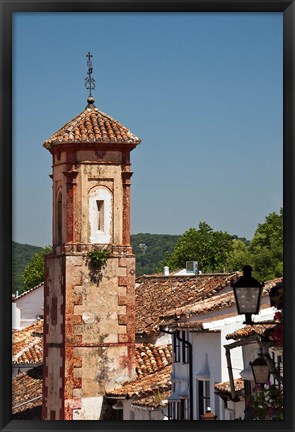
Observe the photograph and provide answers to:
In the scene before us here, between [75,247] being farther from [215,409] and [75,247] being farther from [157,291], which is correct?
[215,409]

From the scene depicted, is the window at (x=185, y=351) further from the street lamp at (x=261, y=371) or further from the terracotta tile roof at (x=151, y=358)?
the street lamp at (x=261, y=371)

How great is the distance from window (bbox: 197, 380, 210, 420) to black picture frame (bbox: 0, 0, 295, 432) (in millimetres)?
20308

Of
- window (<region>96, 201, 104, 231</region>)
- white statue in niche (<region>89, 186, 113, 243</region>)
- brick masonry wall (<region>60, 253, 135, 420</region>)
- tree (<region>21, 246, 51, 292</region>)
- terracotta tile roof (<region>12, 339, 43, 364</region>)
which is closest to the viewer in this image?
brick masonry wall (<region>60, 253, 135, 420</region>)

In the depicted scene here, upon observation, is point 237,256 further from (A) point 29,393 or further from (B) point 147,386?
(B) point 147,386

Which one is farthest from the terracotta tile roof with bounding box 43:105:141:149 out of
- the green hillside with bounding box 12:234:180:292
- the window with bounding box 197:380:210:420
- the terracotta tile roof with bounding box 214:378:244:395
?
the green hillside with bounding box 12:234:180:292

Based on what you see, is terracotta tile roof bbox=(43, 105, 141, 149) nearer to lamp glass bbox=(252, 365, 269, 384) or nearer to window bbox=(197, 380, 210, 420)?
window bbox=(197, 380, 210, 420)

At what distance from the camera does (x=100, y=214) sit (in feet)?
140

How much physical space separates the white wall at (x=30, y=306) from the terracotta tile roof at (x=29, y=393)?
14.5m

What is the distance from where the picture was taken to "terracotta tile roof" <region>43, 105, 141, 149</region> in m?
41.9

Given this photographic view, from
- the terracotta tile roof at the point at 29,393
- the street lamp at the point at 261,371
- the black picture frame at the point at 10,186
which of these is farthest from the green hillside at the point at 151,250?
the black picture frame at the point at 10,186

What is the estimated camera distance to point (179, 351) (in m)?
34.2

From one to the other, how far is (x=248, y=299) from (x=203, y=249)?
2971 inches

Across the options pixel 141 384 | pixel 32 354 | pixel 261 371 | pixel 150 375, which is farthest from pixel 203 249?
pixel 261 371

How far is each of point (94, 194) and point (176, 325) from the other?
31.4ft
